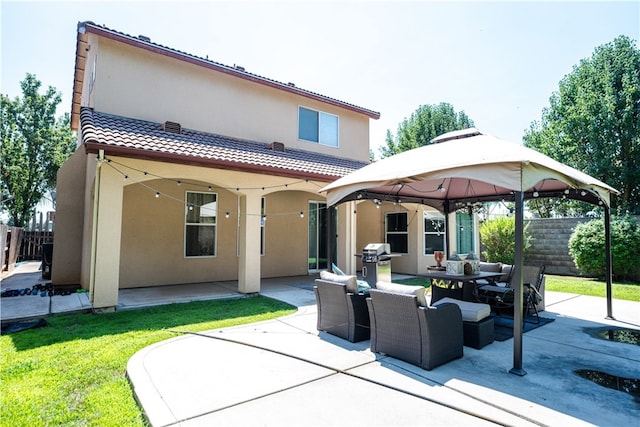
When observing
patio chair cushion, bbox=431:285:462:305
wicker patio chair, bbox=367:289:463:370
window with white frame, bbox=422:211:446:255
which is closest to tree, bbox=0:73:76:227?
window with white frame, bbox=422:211:446:255

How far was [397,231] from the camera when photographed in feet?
46.6

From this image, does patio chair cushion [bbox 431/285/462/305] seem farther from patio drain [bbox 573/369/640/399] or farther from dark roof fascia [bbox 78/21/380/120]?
dark roof fascia [bbox 78/21/380/120]

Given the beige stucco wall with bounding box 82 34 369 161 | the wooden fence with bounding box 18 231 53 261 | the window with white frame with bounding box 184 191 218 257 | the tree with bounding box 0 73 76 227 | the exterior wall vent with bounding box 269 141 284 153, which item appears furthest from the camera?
the tree with bounding box 0 73 76 227

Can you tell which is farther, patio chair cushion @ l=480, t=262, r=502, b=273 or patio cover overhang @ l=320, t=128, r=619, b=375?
patio chair cushion @ l=480, t=262, r=502, b=273

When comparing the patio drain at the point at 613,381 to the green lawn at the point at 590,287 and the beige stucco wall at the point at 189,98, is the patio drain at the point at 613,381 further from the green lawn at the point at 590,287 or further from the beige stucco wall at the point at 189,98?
the beige stucco wall at the point at 189,98

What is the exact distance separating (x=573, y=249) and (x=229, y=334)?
42.7 ft

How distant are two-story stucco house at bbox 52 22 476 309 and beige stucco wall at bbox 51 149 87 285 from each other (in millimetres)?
29

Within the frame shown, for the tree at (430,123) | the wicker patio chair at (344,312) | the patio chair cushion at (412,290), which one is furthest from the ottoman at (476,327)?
the tree at (430,123)

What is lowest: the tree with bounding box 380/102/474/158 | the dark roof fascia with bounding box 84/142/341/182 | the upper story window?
the dark roof fascia with bounding box 84/142/341/182

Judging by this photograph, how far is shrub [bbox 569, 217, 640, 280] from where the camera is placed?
11.6 meters

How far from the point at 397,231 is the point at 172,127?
9.13m

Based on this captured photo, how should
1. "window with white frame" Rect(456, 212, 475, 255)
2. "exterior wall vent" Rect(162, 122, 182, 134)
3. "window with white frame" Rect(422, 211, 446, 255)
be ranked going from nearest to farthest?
"exterior wall vent" Rect(162, 122, 182, 134) < "window with white frame" Rect(422, 211, 446, 255) < "window with white frame" Rect(456, 212, 475, 255)

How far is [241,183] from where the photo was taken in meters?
9.09

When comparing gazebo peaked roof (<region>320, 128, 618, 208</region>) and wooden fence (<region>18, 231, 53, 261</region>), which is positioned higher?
gazebo peaked roof (<region>320, 128, 618, 208</region>)
